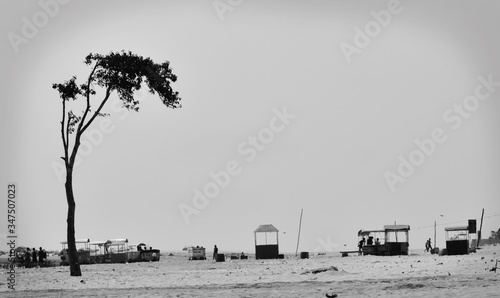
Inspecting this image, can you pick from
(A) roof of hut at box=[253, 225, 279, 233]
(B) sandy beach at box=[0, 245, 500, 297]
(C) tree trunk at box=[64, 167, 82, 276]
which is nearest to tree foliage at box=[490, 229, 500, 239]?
(A) roof of hut at box=[253, 225, 279, 233]

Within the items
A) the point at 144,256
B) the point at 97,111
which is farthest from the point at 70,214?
the point at 144,256

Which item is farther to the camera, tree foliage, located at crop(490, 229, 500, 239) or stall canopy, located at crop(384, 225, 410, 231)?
tree foliage, located at crop(490, 229, 500, 239)

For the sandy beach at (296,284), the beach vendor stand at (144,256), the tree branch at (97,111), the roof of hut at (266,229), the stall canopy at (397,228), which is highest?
the tree branch at (97,111)

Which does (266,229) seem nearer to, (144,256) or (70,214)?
(144,256)

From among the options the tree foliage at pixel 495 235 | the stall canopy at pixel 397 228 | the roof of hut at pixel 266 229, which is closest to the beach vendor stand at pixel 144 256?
the roof of hut at pixel 266 229

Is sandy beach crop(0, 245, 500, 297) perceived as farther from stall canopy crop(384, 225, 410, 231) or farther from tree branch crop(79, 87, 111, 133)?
stall canopy crop(384, 225, 410, 231)

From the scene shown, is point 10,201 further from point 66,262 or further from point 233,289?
point 66,262

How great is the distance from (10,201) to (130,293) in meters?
7.96

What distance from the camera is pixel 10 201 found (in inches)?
1260

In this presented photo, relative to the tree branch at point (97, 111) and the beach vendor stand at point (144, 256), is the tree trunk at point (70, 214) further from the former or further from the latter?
the beach vendor stand at point (144, 256)

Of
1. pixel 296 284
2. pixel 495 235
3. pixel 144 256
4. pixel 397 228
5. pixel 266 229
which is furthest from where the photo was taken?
pixel 495 235

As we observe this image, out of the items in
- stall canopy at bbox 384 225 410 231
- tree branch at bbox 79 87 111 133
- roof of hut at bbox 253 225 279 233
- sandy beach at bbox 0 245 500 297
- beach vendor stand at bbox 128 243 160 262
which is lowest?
sandy beach at bbox 0 245 500 297

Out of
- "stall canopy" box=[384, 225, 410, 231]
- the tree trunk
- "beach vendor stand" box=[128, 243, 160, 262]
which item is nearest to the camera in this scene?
the tree trunk

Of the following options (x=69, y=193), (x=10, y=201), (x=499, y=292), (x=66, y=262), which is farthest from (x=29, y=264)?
(x=499, y=292)
